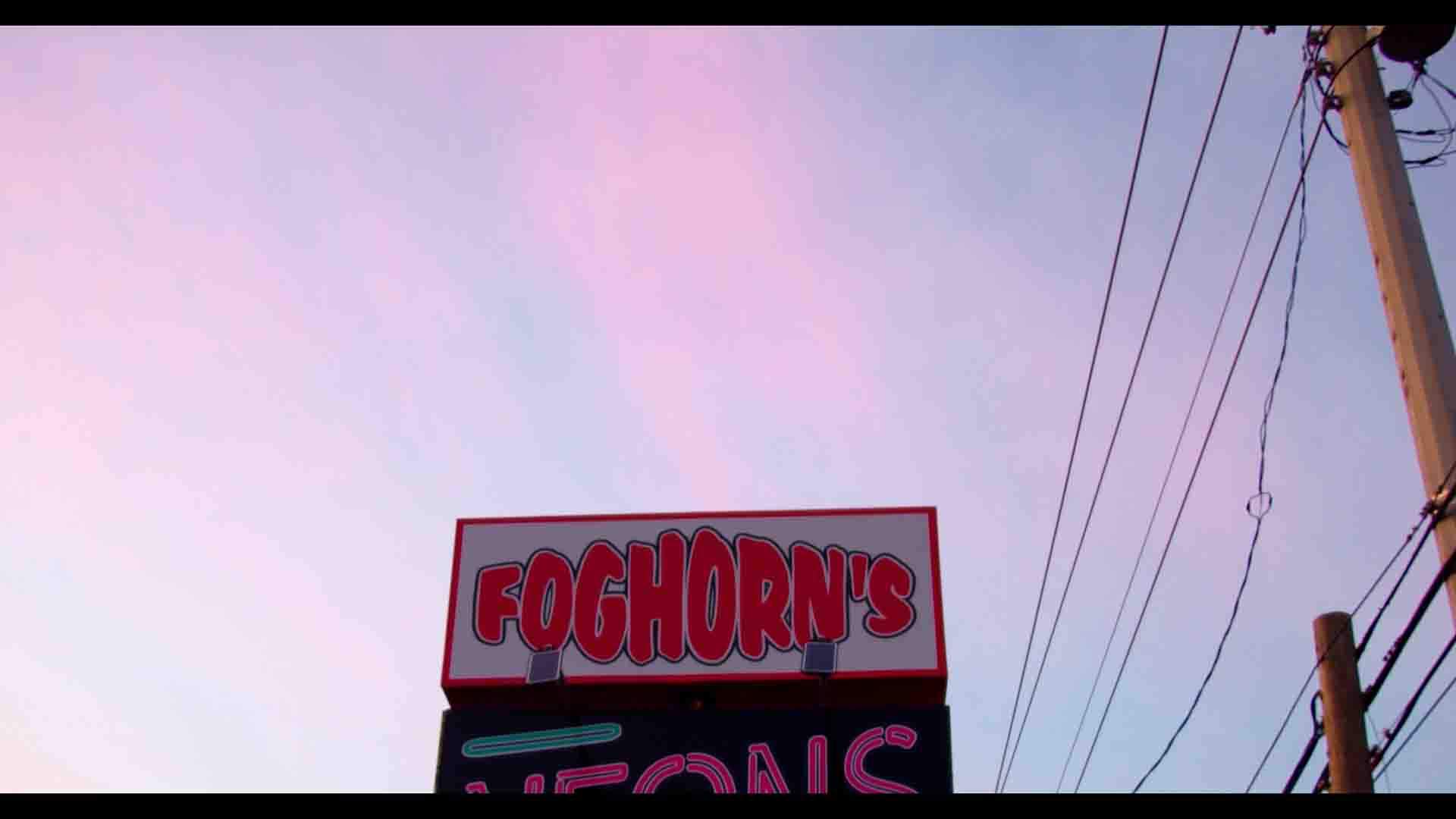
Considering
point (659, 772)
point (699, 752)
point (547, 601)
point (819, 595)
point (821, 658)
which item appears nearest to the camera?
point (821, 658)

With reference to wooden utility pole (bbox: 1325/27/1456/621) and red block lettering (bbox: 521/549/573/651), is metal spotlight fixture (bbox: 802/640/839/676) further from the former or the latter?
wooden utility pole (bbox: 1325/27/1456/621)

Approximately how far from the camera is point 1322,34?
11969mm

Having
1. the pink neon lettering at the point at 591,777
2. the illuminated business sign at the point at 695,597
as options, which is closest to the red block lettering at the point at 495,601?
the illuminated business sign at the point at 695,597

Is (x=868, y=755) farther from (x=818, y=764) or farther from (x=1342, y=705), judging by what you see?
(x=1342, y=705)

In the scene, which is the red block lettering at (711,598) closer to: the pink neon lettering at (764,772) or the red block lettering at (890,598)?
the pink neon lettering at (764,772)

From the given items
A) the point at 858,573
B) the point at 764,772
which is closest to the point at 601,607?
the point at 764,772

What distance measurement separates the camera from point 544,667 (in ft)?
57.8

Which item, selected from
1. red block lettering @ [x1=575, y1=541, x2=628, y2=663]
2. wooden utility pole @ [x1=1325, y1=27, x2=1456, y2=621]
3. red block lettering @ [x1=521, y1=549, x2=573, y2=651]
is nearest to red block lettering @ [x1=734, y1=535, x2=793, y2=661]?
red block lettering @ [x1=575, y1=541, x2=628, y2=663]

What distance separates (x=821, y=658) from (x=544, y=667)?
131 inches

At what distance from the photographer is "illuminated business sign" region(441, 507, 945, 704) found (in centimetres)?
1839
